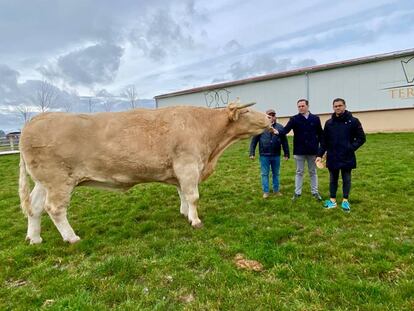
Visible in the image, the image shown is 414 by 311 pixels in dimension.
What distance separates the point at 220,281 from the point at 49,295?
2021mm

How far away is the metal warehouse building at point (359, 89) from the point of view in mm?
23219

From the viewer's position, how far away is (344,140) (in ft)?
22.0

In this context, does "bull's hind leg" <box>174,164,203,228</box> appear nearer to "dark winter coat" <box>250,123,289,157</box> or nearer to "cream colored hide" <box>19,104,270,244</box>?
"cream colored hide" <box>19,104,270,244</box>

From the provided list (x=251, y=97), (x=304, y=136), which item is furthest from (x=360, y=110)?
(x=304, y=136)

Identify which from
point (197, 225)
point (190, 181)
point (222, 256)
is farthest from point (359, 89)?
point (222, 256)

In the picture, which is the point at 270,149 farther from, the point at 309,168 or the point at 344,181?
the point at 344,181

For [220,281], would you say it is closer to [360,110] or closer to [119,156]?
[119,156]

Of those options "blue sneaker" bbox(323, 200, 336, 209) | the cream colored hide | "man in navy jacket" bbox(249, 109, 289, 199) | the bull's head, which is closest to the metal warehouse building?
"man in navy jacket" bbox(249, 109, 289, 199)

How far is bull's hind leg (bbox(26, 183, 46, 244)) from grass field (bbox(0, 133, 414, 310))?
0.59 feet

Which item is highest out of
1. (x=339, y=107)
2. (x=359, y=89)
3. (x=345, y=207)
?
(x=359, y=89)

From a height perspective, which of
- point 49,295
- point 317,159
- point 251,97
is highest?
point 251,97

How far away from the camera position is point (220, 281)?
4066 millimetres

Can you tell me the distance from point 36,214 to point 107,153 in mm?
1672

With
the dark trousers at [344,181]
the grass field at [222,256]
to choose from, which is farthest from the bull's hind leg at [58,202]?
the dark trousers at [344,181]
